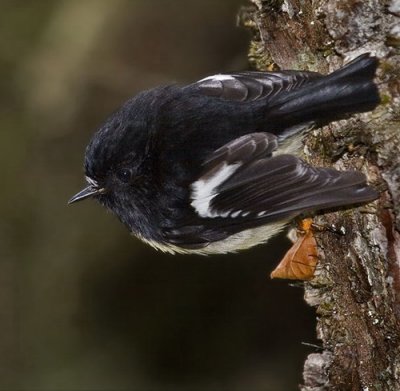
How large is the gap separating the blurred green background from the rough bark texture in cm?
253

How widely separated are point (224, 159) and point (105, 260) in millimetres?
3343

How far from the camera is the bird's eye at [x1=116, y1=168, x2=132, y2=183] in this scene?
167 inches

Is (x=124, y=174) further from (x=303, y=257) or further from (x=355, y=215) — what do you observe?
(x=355, y=215)

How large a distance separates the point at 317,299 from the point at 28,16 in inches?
164

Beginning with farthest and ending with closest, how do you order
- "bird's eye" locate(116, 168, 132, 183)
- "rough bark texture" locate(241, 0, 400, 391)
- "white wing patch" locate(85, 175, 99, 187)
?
"white wing patch" locate(85, 175, 99, 187) → "bird's eye" locate(116, 168, 132, 183) → "rough bark texture" locate(241, 0, 400, 391)

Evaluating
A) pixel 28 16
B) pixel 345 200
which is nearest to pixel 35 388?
pixel 28 16

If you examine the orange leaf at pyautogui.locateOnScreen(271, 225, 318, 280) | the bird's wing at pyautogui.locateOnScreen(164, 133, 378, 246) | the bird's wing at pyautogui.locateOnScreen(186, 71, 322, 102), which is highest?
the bird's wing at pyautogui.locateOnScreen(186, 71, 322, 102)

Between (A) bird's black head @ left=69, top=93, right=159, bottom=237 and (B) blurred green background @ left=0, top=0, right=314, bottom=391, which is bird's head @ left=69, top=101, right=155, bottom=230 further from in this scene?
(B) blurred green background @ left=0, top=0, right=314, bottom=391

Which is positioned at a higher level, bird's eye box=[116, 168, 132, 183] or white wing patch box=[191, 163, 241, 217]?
bird's eye box=[116, 168, 132, 183]

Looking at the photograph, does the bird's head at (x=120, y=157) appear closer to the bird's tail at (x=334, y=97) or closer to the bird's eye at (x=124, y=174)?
the bird's eye at (x=124, y=174)

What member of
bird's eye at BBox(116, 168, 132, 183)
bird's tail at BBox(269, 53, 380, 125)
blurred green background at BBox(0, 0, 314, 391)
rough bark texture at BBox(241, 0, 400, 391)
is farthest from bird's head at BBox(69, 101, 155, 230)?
blurred green background at BBox(0, 0, 314, 391)

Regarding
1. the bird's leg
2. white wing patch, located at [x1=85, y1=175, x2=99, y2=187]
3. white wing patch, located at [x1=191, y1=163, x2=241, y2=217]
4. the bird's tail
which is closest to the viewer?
the bird's tail

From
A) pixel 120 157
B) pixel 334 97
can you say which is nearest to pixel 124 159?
pixel 120 157

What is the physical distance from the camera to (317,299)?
13.3 feet
